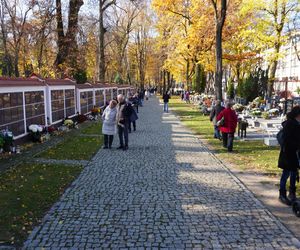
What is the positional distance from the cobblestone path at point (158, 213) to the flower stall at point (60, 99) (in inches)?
278

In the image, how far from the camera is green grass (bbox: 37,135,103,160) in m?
10.5

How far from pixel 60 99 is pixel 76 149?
249 inches

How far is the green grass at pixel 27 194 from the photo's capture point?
5.11m

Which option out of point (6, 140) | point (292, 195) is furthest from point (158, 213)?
point (6, 140)

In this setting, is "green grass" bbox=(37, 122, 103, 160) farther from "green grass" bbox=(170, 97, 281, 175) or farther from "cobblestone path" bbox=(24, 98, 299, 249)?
"green grass" bbox=(170, 97, 281, 175)

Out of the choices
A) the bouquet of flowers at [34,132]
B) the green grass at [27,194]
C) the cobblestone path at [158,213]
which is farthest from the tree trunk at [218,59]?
the green grass at [27,194]

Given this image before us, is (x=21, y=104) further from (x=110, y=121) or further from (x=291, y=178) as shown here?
(x=291, y=178)

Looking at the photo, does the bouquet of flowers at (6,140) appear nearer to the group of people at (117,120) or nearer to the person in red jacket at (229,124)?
the group of people at (117,120)

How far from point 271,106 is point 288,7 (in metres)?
9.67

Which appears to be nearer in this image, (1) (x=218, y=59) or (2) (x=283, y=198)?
(2) (x=283, y=198)

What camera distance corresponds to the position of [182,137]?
14.9 m

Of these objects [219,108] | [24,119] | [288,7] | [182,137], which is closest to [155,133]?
[182,137]

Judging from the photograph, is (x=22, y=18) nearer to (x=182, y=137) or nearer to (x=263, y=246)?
(x=182, y=137)

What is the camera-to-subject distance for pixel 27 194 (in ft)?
21.9
